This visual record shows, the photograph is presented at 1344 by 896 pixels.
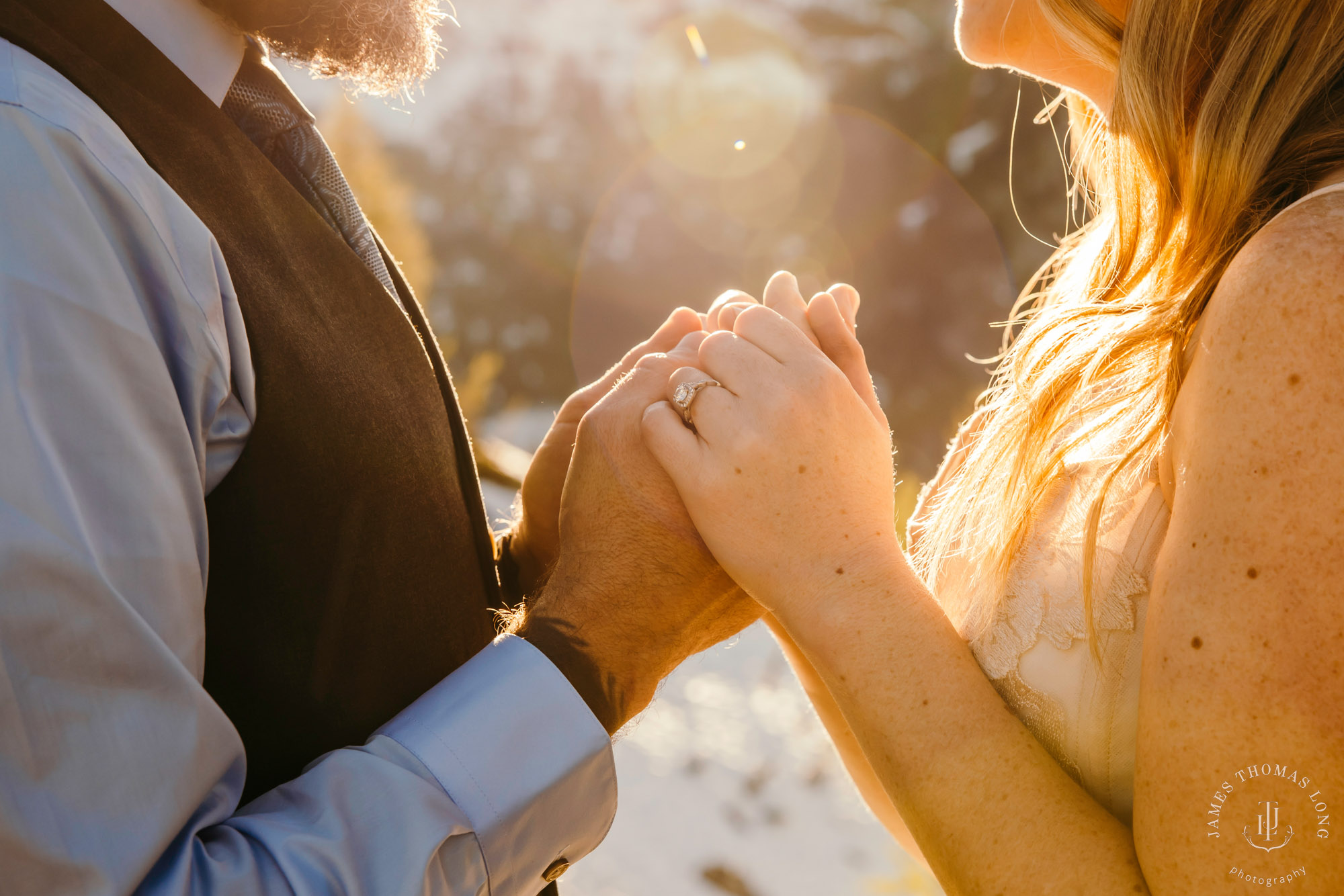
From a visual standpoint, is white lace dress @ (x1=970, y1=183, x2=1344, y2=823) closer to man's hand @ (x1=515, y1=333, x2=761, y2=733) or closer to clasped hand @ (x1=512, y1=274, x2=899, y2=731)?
clasped hand @ (x1=512, y1=274, x2=899, y2=731)

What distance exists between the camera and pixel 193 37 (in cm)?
121

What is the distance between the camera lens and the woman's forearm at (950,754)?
99 centimetres

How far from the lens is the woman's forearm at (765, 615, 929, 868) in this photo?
1744mm

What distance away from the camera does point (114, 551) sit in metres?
0.81

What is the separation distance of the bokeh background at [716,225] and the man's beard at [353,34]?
0.33m

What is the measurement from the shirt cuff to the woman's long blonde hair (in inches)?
25.4

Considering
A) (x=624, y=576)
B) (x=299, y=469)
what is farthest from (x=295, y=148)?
(x=624, y=576)

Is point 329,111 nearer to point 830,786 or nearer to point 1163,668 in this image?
point 830,786

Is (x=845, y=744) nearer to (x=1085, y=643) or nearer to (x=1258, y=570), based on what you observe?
(x=1085, y=643)

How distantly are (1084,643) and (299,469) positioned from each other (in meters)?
1.13

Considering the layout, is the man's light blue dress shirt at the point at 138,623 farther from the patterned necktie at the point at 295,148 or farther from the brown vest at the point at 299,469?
the patterned necktie at the point at 295,148

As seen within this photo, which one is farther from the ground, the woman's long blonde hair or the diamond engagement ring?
the woman's long blonde hair

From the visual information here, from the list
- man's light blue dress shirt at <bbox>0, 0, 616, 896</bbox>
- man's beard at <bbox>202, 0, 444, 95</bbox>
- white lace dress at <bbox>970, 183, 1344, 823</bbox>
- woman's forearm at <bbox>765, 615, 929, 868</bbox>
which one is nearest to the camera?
man's light blue dress shirt at <bbox>0, 0, 616, 896</bbox>

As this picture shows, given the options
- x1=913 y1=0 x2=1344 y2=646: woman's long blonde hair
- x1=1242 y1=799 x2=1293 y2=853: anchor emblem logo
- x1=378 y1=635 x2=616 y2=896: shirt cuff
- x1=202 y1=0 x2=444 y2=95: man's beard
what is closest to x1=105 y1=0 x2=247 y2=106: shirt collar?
x1=202 y1=0 x2=444 y2=95: man's beard
